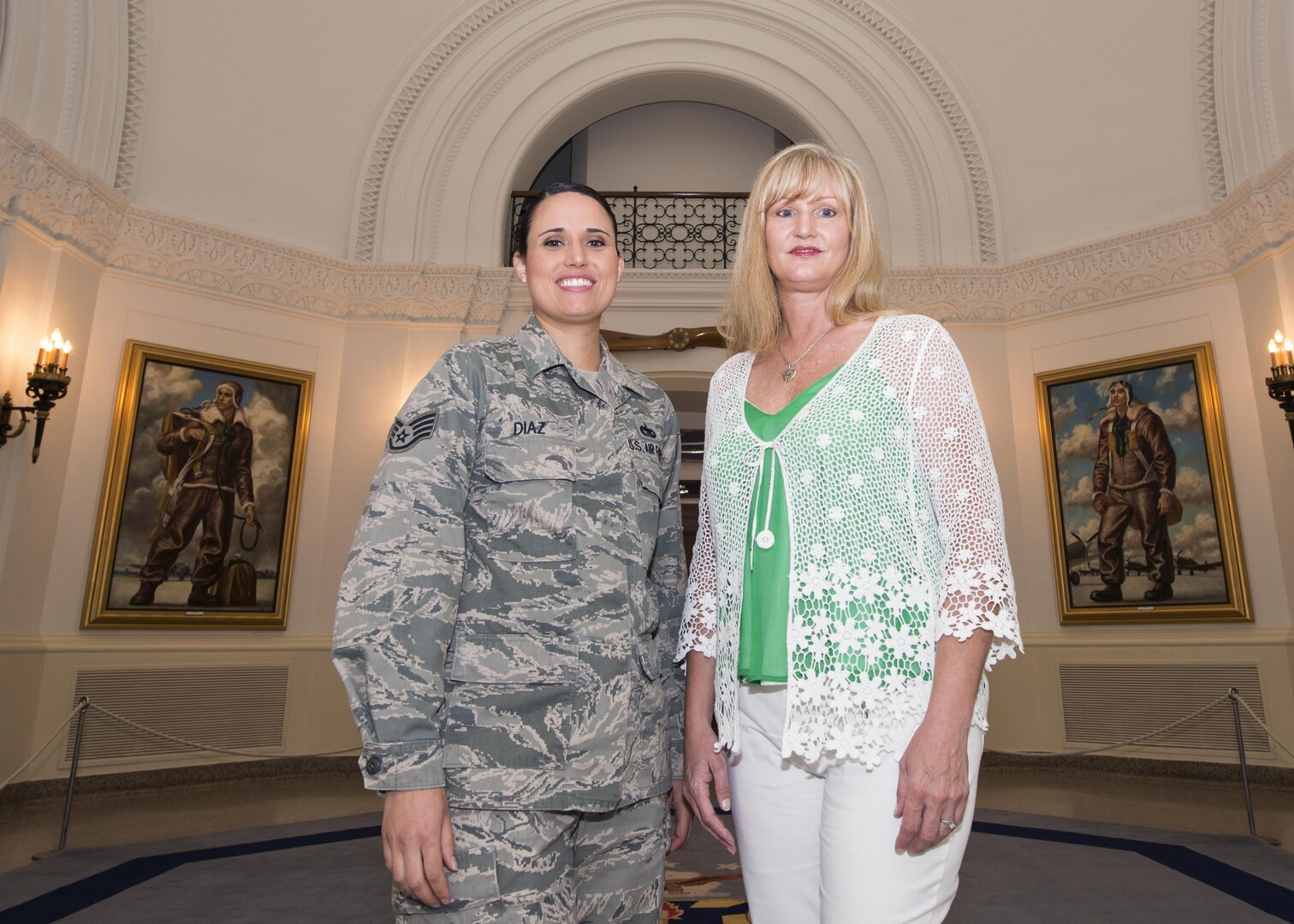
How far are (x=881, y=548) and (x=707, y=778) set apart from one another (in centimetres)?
62

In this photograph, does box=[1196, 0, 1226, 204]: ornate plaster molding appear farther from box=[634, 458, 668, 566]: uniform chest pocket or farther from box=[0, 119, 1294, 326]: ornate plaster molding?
box=[634, 458, 668, 566]: uniform chest pocket

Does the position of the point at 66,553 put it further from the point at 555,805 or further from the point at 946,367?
the point at 946,367

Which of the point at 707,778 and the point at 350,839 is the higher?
the point at 707,778

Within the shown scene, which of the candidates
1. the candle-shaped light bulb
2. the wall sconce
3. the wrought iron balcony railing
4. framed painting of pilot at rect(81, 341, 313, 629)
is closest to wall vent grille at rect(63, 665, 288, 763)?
framed painting of pilot at rect(81, 341, 313, 629)

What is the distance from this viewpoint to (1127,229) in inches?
318

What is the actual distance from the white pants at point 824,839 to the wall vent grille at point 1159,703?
714 centimetres

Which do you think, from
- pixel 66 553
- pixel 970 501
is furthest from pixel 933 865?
pixel 66 553

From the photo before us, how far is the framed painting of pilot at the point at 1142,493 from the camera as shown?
7199 mm

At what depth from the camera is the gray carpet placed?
3543 mm

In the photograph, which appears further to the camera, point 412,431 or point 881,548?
point 412,431

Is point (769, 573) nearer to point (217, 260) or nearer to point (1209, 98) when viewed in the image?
point (217, 260)

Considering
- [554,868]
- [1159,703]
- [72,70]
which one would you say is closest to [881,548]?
[554,868]

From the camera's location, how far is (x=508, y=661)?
1.53m

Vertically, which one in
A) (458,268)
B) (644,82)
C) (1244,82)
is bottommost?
(458,268)
